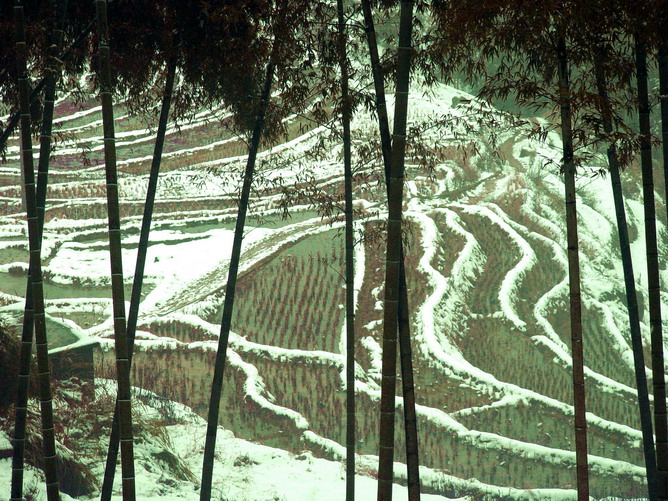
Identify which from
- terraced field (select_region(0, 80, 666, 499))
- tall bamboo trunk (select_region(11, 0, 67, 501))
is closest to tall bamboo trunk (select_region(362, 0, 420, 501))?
terraced field (select_region(0, 80, 666, 499))

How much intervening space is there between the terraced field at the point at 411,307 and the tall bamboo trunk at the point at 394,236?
187 centimetres

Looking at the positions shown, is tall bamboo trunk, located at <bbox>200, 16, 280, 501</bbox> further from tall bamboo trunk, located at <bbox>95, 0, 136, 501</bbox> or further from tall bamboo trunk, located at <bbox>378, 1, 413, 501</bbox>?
tall bamboo trunk, located at <bbox>378, 1, 413, 501</bbox>

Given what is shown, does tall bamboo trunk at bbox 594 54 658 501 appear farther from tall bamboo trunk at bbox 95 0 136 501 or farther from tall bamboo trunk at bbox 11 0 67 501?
tall bamboo trunk at bbox 11 0 67 501

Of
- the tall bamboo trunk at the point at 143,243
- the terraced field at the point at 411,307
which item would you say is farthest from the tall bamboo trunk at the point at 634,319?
→ the tall bamboo trunk at the point at 143,243

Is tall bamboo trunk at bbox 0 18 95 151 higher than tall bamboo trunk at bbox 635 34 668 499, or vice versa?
tall bamboo trunk at bbox 0 18 95 151

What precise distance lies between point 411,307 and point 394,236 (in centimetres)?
812

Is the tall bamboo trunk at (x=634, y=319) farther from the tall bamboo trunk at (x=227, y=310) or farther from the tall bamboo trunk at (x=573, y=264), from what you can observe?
the tall bamboo trunk at (x=227, y=310)

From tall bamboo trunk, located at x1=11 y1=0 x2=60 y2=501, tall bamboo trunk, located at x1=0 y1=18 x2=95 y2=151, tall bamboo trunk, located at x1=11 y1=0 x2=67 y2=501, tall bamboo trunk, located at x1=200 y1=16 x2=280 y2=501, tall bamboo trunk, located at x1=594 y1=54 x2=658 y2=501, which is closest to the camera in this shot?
tall bamboo trunk, located at x1=11 y1=0 x2=60 y2=501

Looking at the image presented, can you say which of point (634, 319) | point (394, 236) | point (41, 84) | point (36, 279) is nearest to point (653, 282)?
point (634, 319)

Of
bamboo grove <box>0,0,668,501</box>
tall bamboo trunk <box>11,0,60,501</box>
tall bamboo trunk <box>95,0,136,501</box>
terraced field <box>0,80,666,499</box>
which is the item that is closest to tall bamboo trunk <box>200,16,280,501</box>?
bamboo grove <box>0,0,668,501</box>

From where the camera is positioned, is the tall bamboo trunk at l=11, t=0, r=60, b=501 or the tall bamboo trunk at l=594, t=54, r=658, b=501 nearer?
the tall bamboo trunk at l=11, t=0, r=60, b=501

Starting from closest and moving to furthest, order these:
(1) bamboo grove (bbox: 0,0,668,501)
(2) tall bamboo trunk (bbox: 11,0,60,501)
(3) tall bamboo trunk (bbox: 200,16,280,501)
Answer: (1) bamboo grove (bbox: 0,0,668,501) < (2) tall bamboo trunk (bbox: 11,0,60,501) < (3) tall bamboo trunk (bbox: 200,16,280,501)

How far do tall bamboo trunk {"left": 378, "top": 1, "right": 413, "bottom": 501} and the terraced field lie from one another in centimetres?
187

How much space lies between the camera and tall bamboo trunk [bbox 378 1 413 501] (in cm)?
296
